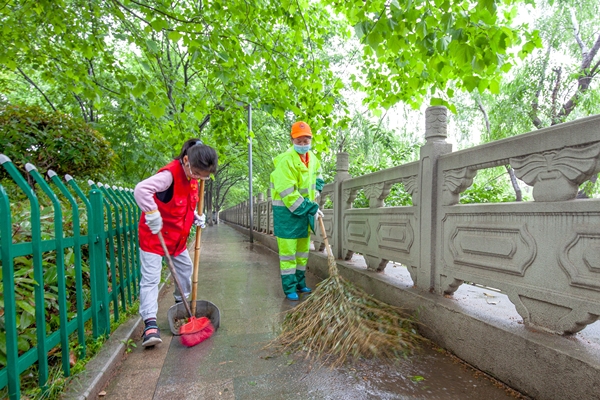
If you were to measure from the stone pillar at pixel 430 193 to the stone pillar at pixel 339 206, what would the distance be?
2011 mm

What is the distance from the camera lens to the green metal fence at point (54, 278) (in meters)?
1.71

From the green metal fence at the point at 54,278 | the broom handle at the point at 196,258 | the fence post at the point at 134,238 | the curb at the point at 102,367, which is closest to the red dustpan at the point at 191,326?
the broom handle at the point at 196,258

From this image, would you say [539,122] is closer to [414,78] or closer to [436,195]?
[414,78]

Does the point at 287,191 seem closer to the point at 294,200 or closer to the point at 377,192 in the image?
the point at 294,200

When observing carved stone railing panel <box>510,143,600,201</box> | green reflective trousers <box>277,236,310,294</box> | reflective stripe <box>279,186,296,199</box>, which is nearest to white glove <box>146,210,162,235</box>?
reflective stripe <box>279,186,296,199</box>

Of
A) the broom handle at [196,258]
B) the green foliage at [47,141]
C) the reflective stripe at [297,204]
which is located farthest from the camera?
the green foliage at [47,141]

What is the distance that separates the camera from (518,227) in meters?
2.38

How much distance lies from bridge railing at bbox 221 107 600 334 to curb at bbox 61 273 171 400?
2.72 metres

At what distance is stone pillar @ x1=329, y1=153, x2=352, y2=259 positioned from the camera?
538 centimetres

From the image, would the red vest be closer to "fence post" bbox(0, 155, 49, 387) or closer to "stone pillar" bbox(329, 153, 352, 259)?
"fence post" bbox(0, 155, 49, 387)

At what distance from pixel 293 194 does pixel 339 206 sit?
1427mm

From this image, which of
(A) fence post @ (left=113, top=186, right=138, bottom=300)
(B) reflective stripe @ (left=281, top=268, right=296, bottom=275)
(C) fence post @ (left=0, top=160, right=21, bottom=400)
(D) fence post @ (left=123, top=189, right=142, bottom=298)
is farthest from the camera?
(B) reflective stripe @ (left=281, top=268, right=296, bottom=275)

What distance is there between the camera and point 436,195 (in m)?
3.25

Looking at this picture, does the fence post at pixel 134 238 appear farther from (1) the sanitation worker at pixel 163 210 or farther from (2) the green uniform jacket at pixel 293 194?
(2) the green uniform jacket at pixel 293 194
